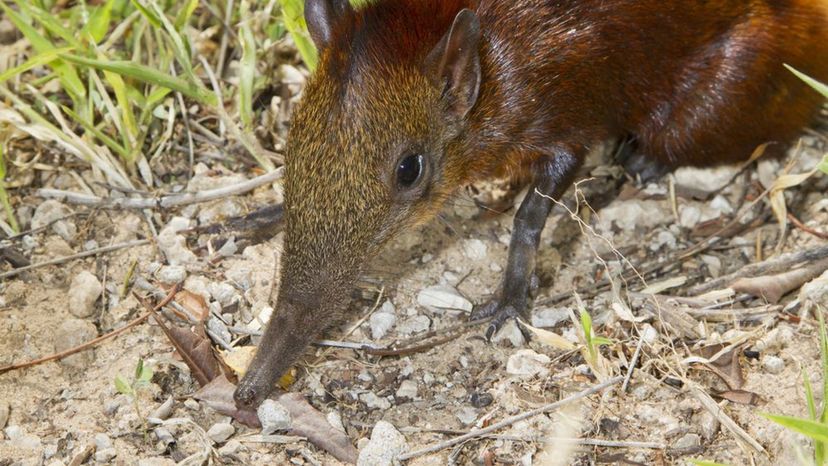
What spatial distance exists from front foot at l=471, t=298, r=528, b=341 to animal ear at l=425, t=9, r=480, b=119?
3.12 feet

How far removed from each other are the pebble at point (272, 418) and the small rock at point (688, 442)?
4.98 feet

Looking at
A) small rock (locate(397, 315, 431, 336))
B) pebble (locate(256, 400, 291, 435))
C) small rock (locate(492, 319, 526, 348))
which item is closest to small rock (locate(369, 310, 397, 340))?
small rock (locate(397, 315, 431, 336))

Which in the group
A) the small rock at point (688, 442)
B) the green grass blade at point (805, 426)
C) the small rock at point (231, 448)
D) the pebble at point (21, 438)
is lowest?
the small rock at point (688, 442)

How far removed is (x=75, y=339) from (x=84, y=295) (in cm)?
24

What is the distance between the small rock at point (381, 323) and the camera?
14.6ft

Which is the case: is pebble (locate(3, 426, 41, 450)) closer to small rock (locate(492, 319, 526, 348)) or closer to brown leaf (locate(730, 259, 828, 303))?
small rock (locate(492, 319, 526, 348))

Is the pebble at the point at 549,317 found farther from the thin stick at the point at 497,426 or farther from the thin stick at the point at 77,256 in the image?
the thin stick at the point at 77,256

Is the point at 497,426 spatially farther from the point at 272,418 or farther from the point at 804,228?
the point at 804,228

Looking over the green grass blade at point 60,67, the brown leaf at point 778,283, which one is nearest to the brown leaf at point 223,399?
the green grass blade at point 60,67

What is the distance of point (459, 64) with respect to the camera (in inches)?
157

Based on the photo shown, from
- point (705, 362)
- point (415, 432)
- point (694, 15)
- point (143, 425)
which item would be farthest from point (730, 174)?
point (143, 425)

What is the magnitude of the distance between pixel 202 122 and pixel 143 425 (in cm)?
213

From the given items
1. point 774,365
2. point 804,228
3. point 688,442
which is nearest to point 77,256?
point 688,442

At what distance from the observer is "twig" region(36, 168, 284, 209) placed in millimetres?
4883
